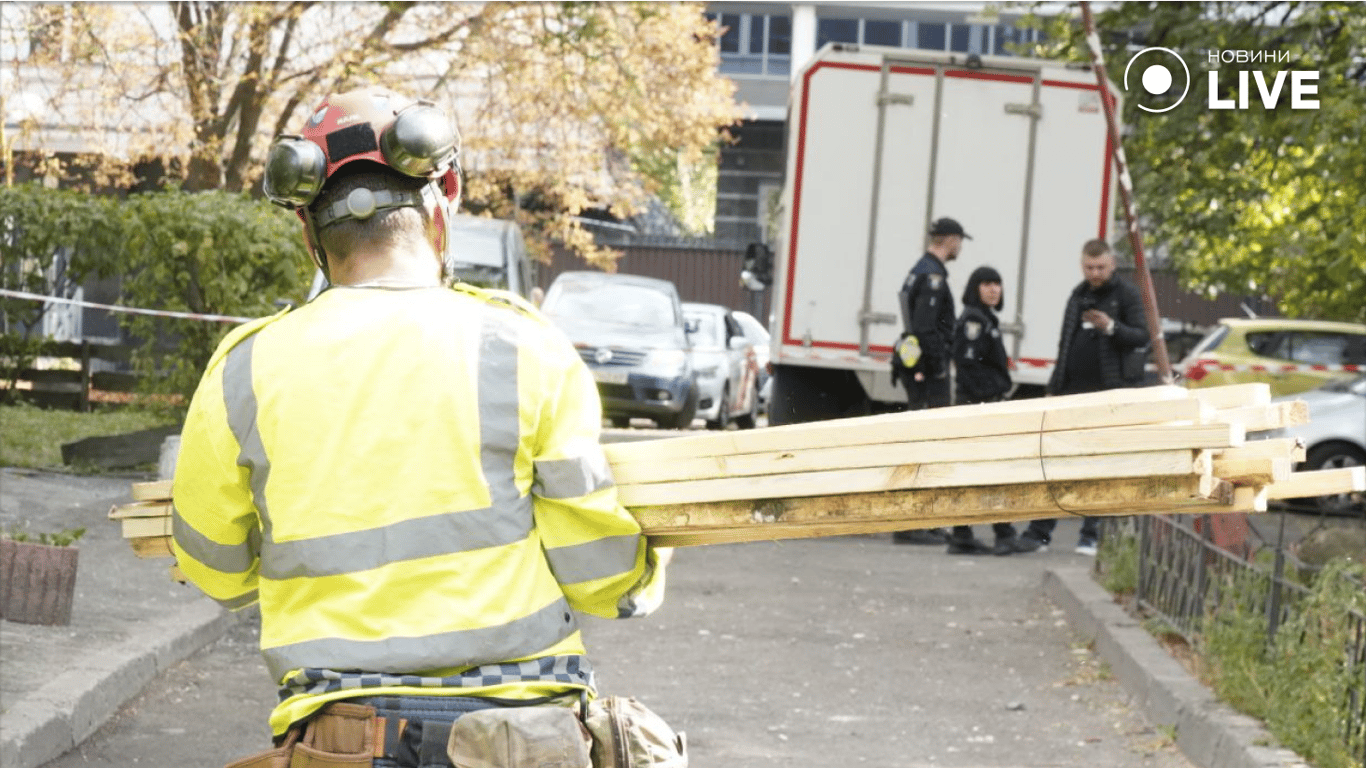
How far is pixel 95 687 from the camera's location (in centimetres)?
734

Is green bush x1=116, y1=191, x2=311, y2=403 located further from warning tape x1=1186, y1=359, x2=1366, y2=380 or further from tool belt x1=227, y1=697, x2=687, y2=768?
tool belt x1=227, y1=697, x2=687, y2=768

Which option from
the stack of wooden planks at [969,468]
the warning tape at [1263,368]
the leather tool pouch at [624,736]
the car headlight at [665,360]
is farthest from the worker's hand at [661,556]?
the car headlight at [665,360]

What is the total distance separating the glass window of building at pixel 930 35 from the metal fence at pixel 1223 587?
48.9m

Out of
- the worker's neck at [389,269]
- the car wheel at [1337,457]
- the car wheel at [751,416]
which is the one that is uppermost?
the worker's neck at [389,269]

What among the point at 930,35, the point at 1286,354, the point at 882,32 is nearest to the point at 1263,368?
the point at 1286,354

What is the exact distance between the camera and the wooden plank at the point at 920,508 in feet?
9.54

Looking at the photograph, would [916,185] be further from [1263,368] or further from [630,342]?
[630,342]

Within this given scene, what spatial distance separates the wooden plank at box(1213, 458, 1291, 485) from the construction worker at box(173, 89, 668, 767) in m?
0.83

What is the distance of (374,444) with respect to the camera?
2.78 metres

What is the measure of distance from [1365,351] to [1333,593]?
14135 mm

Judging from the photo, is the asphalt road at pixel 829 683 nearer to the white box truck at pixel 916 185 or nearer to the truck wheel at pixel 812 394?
the white box truck at pixel 916 185

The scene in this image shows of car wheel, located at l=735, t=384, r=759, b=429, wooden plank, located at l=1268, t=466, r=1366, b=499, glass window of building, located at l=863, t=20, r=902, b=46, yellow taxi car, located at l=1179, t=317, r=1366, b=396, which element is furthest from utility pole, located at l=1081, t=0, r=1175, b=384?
glass window of building, located at l=863, t=20, r=902, b=46

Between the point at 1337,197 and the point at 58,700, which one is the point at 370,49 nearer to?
the point at 1337,197

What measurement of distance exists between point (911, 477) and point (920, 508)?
7 cm
